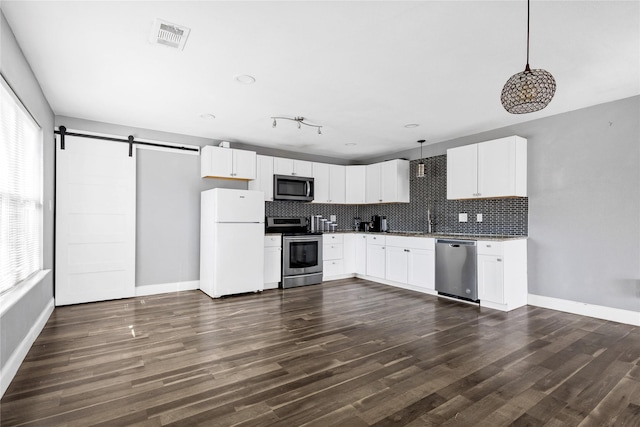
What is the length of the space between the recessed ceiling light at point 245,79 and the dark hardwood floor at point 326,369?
8.02 ft

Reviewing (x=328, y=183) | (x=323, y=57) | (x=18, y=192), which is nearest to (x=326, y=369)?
(x=323, y=57)

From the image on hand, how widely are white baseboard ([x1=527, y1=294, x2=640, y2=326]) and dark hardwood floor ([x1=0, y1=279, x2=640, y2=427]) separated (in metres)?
0.14

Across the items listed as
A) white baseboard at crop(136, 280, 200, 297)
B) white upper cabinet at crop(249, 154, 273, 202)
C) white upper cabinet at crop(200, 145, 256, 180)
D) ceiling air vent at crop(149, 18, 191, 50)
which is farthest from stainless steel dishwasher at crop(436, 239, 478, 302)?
ceiling air vent at crop(149, 18, 191, 50)

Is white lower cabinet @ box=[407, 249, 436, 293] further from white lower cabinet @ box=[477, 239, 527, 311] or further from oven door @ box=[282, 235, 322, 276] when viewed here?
oven door @ box=[282, 235, 322, 276]

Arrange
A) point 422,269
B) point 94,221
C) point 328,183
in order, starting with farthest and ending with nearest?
point 328,183 < point 422,269 < point 94,221

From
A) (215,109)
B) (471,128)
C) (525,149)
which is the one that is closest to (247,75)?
(215,109)

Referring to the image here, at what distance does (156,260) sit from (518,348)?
15.1 ft

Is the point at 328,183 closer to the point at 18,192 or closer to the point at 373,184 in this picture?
the point at 373,184

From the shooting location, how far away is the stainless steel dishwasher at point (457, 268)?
4344mm

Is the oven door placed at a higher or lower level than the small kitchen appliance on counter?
lower

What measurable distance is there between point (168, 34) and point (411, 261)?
426 cm

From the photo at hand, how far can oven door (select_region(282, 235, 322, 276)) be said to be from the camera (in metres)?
5.39

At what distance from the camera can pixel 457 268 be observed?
4.50m

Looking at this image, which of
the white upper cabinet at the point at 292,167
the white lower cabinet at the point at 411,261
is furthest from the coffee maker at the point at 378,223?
the white upper cabinet at the point at 292,167
